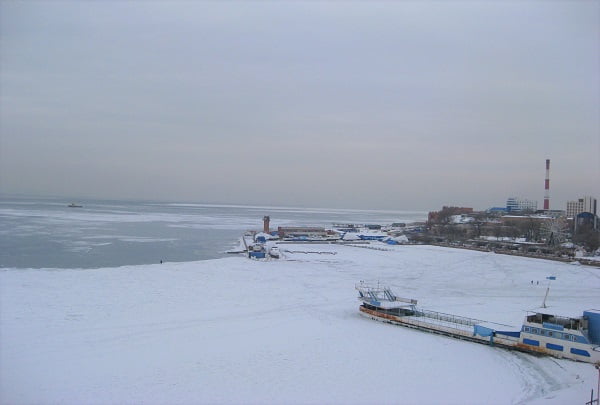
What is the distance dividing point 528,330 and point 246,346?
600 cm

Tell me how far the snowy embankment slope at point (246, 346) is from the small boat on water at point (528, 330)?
31cm

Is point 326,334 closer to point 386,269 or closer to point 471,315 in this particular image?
point 471,315

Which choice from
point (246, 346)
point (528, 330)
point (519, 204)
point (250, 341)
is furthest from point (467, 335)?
point (519, 204)

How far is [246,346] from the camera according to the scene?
965 cm

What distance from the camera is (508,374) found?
8.91m

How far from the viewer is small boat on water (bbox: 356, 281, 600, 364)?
9835mm

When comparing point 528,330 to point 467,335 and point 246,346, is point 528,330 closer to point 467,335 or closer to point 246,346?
point 467,335

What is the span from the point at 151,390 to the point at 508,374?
6256mm

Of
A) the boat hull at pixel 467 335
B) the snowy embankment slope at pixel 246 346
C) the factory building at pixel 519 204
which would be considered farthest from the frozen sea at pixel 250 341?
the factory building at pixel 519 204

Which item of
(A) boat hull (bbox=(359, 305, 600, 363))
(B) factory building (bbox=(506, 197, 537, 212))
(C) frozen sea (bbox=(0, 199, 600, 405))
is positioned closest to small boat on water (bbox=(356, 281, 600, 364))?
(A) boat hull (bbox=(359, 305, 600, 363))

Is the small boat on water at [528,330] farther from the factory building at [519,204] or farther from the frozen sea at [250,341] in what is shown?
the factory building at [519,204]

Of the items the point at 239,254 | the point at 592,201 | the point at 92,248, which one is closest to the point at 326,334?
the point at 239,254

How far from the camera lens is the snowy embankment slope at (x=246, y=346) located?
755cm

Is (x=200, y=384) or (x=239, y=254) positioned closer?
(x=200, y=384)
